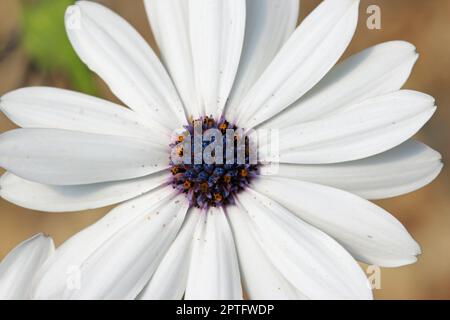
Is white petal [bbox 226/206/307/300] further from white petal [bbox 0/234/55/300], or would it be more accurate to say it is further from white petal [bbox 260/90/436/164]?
white petal [bbox 0/234/55/300]

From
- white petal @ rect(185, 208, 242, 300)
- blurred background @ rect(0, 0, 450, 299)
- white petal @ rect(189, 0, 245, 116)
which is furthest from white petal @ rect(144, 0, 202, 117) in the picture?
blurred background @ rect(0, 0, 450, 299)

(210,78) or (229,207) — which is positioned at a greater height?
(210,78)

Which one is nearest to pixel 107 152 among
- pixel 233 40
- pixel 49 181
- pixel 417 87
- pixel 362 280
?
pixel 49 181

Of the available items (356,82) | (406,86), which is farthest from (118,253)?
(406,86)

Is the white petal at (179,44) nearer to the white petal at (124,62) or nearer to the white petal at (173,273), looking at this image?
the white petal at (124,62)
